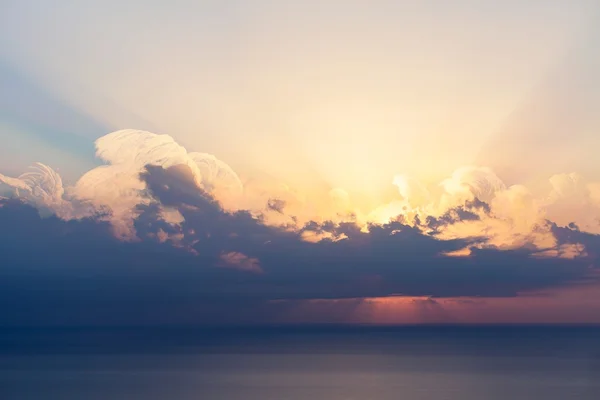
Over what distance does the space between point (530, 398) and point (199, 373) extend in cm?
3447

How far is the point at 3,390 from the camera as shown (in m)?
59.0

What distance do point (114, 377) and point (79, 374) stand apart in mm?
5732

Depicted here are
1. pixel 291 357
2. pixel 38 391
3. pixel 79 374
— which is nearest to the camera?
pixel 38 391

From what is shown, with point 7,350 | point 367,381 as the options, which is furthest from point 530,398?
point 7,350

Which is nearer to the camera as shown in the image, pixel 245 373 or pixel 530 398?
pixel 530 398

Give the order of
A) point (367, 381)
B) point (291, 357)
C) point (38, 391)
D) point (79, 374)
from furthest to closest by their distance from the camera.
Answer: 1. point (291, 357)
2. point (79, 374)
3. point (367, 381)
4. point (38, 391)

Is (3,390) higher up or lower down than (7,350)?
lower down

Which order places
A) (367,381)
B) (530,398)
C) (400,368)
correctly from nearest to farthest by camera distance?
(530,398)
(367,381)
(400,368)

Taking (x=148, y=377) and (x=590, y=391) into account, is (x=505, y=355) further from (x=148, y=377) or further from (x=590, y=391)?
(x=148, y=377)

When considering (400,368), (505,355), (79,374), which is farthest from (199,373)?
(505,355)

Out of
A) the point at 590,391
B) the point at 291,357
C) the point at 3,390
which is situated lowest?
the point at 3,390

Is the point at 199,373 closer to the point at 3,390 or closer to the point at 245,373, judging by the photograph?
the point at 245,373

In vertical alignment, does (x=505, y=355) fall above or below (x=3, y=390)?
above

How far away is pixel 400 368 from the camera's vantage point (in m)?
76.8
